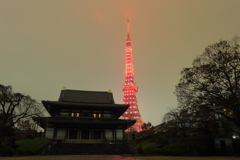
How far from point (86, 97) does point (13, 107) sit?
23.6 meters

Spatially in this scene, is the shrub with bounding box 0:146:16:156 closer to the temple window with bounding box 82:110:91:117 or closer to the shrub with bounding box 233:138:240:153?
the temple window with bounding box 82:110:91:117

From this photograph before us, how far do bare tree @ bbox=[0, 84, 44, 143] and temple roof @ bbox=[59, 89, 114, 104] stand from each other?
19.7 meters

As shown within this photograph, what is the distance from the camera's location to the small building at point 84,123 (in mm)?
32312

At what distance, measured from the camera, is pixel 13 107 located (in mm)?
18719

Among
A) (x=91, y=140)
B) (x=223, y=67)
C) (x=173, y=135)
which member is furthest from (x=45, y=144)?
(x=223, y=67)

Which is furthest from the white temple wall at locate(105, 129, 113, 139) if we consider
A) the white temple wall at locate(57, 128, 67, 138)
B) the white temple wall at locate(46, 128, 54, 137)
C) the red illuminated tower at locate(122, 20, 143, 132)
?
the red illuminated tower at locate(122, 20, 143, 132)

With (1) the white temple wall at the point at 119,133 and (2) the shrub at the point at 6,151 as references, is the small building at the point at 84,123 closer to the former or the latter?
(1) the white temple wall at the point at 119,133

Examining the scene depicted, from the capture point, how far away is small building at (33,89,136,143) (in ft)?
106

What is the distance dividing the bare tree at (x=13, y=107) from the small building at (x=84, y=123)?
38.7ft

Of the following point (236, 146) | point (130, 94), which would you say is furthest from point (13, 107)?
point (130, 94)

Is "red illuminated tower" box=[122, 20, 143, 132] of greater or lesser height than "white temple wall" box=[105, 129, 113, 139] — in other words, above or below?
above

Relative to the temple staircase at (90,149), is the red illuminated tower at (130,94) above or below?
above

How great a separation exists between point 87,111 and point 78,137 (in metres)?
5.72

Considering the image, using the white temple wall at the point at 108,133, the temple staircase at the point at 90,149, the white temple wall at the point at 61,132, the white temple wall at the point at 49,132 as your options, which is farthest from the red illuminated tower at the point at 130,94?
the temple staircase at the point at 90,149
